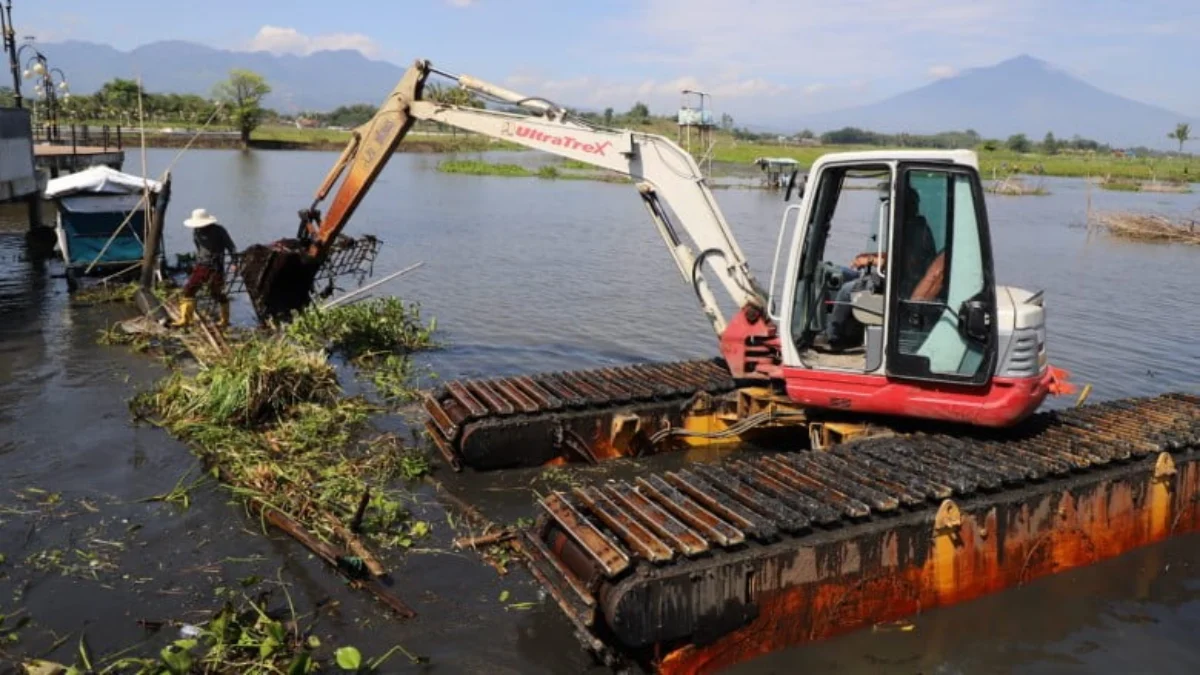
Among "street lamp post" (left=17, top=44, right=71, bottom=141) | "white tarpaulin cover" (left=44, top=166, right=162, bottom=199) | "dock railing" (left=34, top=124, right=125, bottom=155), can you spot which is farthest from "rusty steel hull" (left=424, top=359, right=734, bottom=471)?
"street lamp post" (left=17, top=44, right=71, bottom=141)

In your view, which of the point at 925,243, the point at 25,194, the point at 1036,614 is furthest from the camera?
the point at 25,194

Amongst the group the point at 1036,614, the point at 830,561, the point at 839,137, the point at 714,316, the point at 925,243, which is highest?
the point at 839,137

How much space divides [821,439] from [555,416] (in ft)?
7.91

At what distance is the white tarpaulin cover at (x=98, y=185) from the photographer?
16172 millimetres

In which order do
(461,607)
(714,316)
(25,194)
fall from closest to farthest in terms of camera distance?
(461,607) → (714,316) → (25,194)

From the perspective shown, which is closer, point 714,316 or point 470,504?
point 470,504

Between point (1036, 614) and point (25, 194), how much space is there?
758 inches

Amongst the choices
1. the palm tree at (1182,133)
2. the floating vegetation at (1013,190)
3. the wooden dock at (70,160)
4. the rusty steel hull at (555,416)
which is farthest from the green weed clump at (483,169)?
the palm tree at (1182,133)

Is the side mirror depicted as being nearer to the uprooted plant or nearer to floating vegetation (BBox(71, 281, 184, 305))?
the uprooted plant

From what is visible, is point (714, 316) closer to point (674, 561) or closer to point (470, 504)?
point (470, 504)

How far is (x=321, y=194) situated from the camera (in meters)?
11.2

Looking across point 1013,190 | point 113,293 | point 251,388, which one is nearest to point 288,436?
point 251,388

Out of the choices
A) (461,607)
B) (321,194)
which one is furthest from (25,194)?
(461,607)

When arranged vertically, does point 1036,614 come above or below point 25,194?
below
